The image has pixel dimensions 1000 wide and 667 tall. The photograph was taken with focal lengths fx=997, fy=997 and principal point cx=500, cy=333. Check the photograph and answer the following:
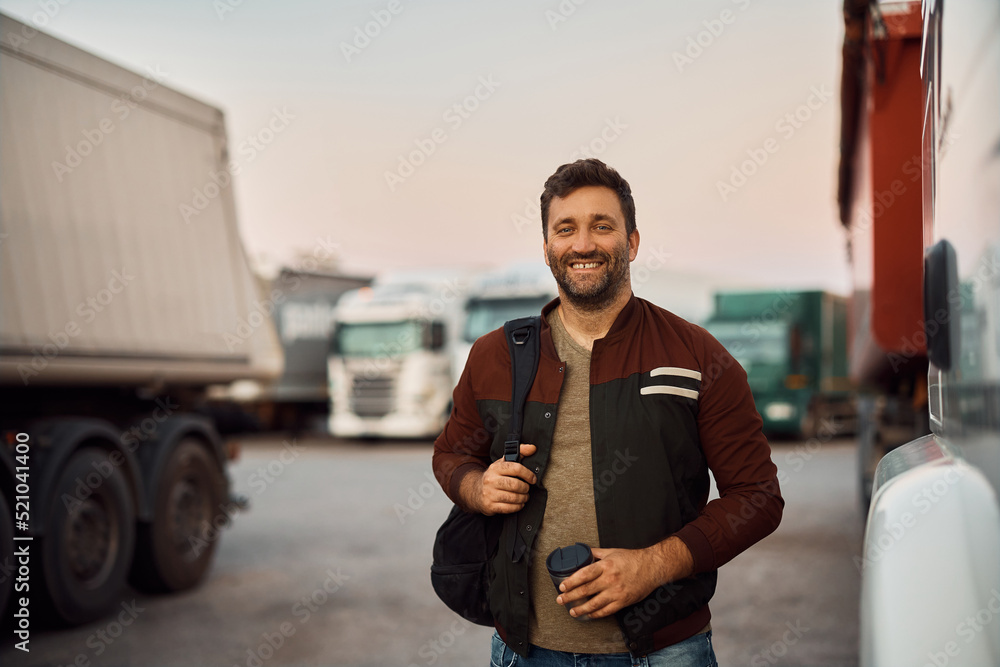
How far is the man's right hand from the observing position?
223 centimetres

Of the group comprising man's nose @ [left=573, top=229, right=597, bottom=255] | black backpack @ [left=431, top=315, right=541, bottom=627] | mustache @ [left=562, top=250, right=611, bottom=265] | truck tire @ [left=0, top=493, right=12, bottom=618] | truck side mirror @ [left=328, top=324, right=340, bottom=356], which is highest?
man's nose @ [left=573, top=229, right=597, bottom=255]

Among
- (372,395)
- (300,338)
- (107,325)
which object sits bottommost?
(372,395)

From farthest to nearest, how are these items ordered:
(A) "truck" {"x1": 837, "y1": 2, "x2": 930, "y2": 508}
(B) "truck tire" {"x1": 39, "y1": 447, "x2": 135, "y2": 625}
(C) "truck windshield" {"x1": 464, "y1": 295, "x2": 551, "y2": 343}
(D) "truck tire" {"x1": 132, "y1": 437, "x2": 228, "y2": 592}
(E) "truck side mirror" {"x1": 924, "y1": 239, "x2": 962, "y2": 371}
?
(C) "truck windshield" {"x1": 464, "y1": 295, "x2": 551, "y2": 343}, (D) "truck tire" {"x1": 132, "y1": 437, "x2": 228, "y2": 592}, (B) "truck tire" {"x1": 39, "y1": 447, "x2": 135, "y2": 625}, (A) "truck" {"x1": 837, "y1": 2, "x2": 930, "y2": 508}, (E) "truck side mirror" {"x1": 924, "y1": 239, "x2": 962, "y2": 371}

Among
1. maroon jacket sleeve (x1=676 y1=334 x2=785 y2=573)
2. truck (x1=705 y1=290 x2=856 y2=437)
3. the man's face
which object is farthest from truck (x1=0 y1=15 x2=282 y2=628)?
truck (x1=705 y1=290 x2=856 y2=437)

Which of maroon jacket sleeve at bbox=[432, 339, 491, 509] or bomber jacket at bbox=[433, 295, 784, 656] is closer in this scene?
bomber jacket at bbox=[433, 295, 784, 656]

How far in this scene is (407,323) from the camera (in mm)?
21156

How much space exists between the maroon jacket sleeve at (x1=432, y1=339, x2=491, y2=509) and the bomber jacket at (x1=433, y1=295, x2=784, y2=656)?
11cm

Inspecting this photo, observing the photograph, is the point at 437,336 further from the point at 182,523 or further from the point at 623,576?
the point at 623,576

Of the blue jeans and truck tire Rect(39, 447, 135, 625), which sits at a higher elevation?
the blue jeans

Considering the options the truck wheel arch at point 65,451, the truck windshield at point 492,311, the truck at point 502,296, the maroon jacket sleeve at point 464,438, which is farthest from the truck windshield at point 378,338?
the maroon jacket sleeve at point 464,438

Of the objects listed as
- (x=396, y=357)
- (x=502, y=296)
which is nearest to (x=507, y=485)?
(x=502, y=296)

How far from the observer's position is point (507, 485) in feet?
7.34

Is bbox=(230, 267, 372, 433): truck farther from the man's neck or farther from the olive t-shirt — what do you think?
the olive t-shirt

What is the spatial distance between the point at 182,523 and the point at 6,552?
2340 mm
